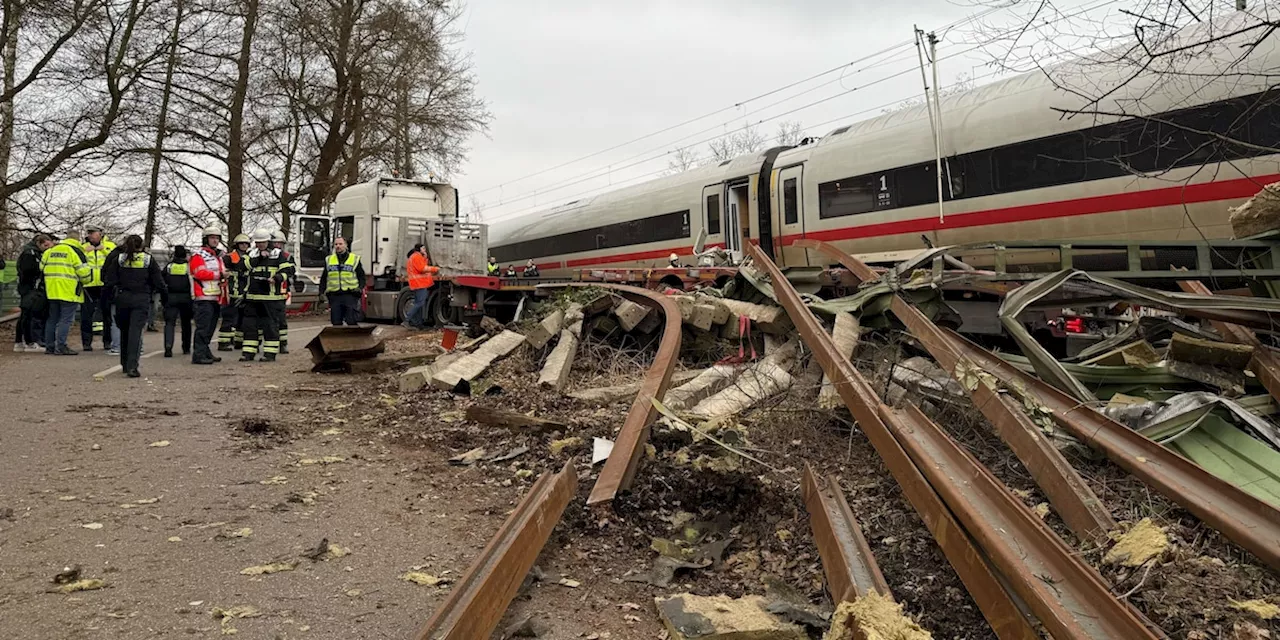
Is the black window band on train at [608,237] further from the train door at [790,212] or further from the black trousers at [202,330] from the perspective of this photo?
the black trousers at [202,330]

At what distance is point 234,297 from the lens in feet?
A: 31.3

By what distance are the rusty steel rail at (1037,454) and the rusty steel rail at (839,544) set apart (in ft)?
2.69

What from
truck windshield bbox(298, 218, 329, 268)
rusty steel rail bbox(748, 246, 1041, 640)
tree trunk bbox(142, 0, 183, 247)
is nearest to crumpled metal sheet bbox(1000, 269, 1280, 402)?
rusty steel rail bbox(748, 246, 1041, 640)

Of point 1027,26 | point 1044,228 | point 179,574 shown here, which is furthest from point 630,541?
point 1044,228

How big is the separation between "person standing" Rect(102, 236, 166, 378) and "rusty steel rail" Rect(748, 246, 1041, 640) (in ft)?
22.3

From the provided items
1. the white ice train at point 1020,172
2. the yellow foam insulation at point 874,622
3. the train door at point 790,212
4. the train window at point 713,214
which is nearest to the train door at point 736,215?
the white ice train at point 1020,172

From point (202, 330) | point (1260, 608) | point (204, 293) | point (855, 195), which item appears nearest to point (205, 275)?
point (204, 293)

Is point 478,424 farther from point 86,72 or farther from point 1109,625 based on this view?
point 86,72

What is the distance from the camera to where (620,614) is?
9.36 ft

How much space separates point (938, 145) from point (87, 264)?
11238mm

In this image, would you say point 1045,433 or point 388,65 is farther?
point 388,65

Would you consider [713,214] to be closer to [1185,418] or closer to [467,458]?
[467,458]

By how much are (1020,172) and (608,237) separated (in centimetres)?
1024

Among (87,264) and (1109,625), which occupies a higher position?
(87,264)
